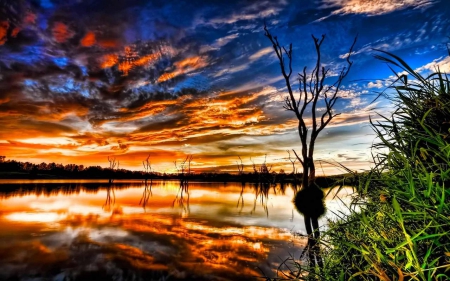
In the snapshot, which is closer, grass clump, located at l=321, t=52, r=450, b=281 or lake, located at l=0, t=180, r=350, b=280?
grass clump, located at l=321, t=52, r=450, b=281

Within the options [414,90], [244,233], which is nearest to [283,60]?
[244,233]

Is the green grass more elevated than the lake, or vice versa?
the green grass

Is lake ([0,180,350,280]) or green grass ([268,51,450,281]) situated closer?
green grass ([268,51,450,281])

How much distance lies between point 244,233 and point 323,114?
12.9 meters

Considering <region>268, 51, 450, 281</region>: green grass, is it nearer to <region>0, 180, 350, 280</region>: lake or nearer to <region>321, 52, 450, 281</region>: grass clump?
<region>321, 52, 450, 281</region>: grass clump

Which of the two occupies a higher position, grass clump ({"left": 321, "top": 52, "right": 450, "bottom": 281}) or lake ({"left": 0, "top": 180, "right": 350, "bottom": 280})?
grass clump ({"left": 321, "top": 52, "right": 450, "bottom": 281})

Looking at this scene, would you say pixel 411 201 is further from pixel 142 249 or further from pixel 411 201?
pixel 142 249

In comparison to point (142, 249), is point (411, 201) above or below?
above

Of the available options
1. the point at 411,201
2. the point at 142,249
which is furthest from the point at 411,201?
the point at 142,249

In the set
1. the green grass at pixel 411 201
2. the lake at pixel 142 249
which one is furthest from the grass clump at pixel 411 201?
the lake at pixel 142 249

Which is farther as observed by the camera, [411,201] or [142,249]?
[142,249]

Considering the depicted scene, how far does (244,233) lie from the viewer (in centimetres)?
838

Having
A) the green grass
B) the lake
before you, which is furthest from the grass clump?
the lake

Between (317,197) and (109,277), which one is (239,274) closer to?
(109,277)
